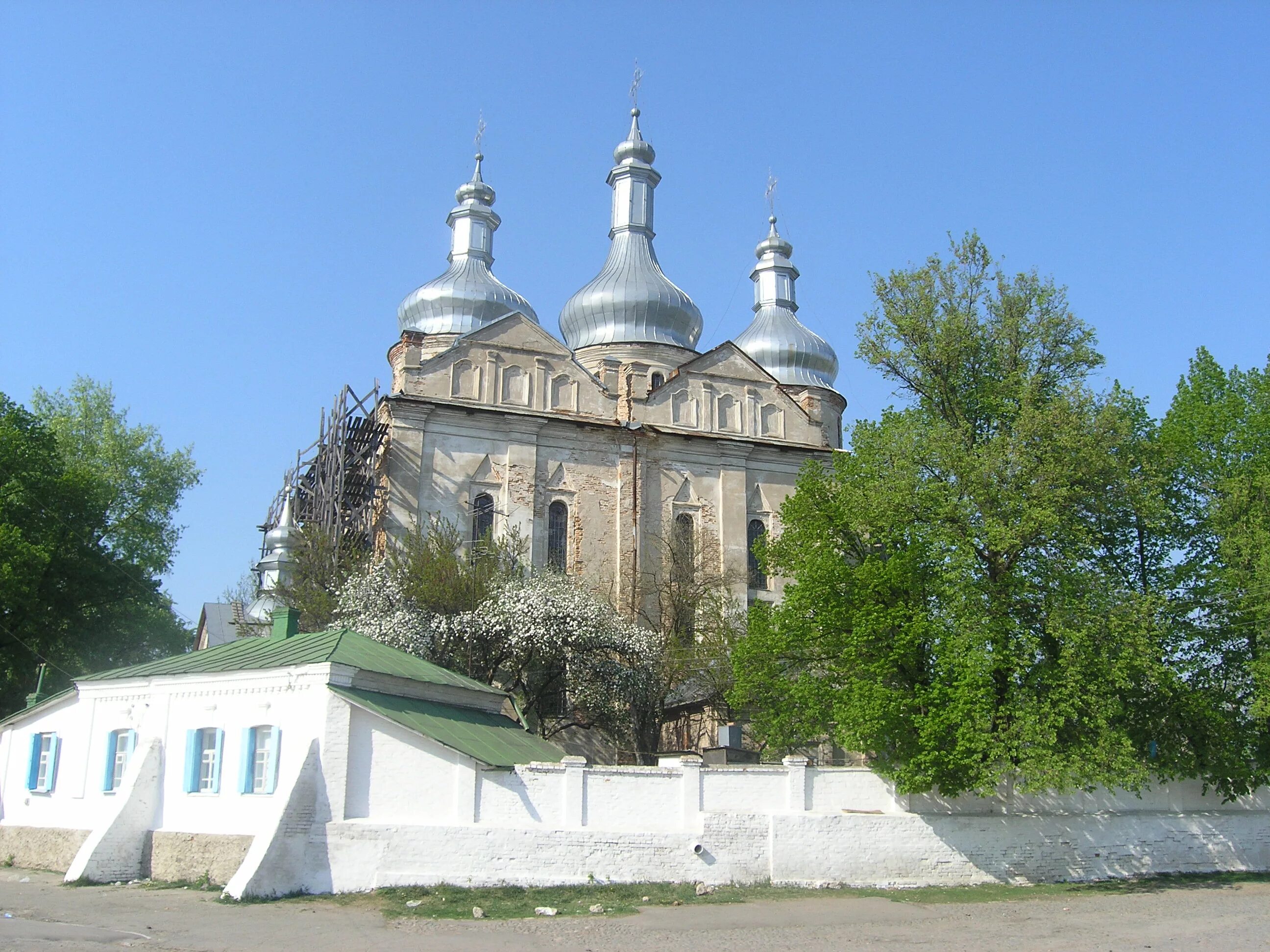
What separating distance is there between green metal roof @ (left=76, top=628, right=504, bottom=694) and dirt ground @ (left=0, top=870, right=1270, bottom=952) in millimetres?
3113

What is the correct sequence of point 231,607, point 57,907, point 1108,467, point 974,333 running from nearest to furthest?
point 57,907
point 1108,467
point 974,333
point 231,607

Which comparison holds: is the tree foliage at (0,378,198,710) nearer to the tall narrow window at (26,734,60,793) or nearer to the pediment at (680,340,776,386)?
the tall narrow window at (26,734,60,793)

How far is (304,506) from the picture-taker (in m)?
31.1

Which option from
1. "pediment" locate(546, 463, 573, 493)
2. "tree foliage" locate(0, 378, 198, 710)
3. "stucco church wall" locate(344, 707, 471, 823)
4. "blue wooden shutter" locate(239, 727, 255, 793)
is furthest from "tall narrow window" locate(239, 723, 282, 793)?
"pediment" locate(546, 463, 573, 493)

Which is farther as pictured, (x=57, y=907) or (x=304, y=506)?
(x=304, y=506)

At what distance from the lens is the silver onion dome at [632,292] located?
36062mm

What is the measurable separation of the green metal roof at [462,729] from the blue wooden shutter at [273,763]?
1.10 metres

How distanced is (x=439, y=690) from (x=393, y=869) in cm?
343

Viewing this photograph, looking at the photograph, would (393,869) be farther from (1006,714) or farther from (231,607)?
(231,607)

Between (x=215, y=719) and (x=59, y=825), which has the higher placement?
(x=215, y=719)

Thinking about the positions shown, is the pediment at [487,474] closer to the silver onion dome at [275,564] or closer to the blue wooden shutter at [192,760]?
the silver onion dome at [275,564]

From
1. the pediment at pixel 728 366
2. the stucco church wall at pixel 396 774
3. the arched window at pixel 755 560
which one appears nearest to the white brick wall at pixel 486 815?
the stucco church wall at pixel 396 774

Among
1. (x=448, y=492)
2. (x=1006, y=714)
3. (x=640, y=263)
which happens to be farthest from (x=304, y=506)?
(x=1006, y=714)

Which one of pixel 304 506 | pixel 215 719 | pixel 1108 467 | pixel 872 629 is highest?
pixel 304 506
